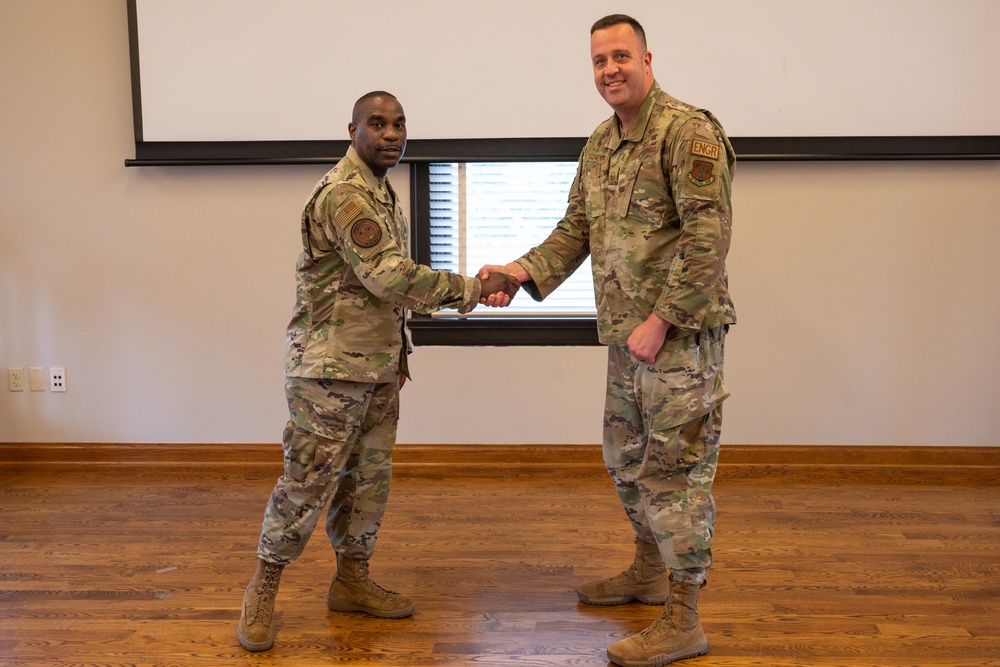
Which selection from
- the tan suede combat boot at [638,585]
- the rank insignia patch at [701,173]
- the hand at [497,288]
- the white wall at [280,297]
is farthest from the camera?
the white wall at [280,297]

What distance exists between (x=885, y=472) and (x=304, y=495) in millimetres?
2645

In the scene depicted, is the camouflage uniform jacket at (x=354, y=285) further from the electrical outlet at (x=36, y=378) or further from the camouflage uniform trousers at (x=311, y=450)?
the electrical outlet at (x=36, y=378)

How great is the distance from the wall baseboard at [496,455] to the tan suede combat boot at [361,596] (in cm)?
131

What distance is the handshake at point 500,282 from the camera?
264cm

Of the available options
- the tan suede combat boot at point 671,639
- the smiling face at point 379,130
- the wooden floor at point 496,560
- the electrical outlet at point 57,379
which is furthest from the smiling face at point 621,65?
the electrical outlet at point 57,379

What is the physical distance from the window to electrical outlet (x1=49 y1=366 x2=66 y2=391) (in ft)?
5.07

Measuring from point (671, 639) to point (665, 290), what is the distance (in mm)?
928

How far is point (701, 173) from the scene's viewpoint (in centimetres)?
227

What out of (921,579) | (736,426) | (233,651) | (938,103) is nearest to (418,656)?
(233,651)

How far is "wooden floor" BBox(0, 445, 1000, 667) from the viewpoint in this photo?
2.49m

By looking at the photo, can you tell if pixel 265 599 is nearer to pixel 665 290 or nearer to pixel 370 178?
pixel 370 178

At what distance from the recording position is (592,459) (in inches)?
157

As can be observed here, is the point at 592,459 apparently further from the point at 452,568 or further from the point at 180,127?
the point at 180,127

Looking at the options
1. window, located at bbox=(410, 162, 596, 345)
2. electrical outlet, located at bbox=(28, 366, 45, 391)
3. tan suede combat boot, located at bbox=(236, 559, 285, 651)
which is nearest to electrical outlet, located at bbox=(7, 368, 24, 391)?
electrical outlet, located at bbox=(28, 366, 45, 391)
